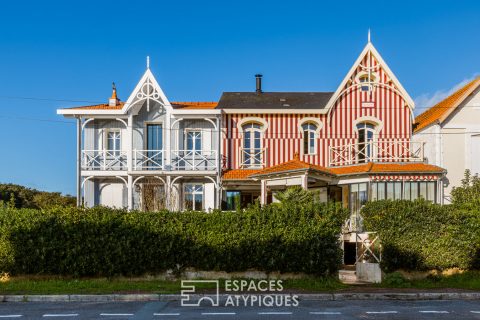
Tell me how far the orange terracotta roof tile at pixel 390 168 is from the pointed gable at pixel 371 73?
3.75 metres

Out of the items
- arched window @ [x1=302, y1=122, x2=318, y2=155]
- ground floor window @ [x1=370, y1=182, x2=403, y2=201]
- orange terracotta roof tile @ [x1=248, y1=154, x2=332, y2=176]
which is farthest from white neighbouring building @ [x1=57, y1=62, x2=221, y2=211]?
ground floor window @ [x1=370, y1=182, x2=403, y2=201]

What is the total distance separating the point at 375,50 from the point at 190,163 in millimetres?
10257

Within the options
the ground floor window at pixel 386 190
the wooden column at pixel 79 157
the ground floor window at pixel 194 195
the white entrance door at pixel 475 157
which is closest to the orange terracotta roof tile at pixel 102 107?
the wooden column at pixel 79 157

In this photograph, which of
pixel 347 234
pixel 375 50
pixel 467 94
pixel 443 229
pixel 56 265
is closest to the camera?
pixel 56 265

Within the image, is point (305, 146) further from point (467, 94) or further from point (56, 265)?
point (56, 265)

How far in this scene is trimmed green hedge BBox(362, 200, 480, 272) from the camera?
17.7 m

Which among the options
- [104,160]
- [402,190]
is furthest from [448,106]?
[104,160]

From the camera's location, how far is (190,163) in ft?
90.7

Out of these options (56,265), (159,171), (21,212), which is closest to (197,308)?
(56,265)

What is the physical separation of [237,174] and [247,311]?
14959mm

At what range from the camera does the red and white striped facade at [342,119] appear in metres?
28.1

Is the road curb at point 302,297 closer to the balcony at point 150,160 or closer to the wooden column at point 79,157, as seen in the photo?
the wooden column at point 79,157

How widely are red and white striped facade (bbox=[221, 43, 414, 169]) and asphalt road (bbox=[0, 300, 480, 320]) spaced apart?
47.7 ft

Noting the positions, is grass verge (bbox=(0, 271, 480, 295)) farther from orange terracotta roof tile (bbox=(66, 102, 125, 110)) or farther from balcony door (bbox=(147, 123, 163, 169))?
orange terracotta roof tile (bbox=(66, 102, 125, 110))
